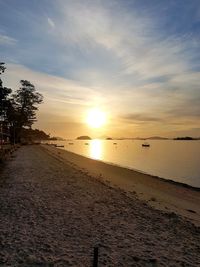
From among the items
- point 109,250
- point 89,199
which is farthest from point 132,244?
point 89,199

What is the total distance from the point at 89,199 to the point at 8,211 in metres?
4.50

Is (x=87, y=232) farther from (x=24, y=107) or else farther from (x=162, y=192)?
(x=24, y=107)

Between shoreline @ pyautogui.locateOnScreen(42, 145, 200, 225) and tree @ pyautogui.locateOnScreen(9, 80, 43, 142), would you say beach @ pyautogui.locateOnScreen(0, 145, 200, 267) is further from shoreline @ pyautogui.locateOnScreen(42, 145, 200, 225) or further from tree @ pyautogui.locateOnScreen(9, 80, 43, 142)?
tree @ pyautogui.locateOnScreen(9, 80, 43, 142)

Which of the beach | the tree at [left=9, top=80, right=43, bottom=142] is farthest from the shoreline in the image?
the tree at [left=9, top=80, right=43, bottom=142]

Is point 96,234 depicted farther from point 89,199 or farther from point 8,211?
point 89,199

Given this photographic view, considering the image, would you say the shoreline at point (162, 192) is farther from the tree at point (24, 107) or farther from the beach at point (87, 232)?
the tree at point (24, 107)

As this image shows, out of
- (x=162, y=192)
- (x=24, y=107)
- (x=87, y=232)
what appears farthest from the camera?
(x=24, y=107)

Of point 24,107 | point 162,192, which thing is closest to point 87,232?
point 162,192

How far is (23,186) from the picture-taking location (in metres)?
18.8

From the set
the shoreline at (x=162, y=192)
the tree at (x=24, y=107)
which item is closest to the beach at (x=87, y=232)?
the shoreline at (x=162, y=192)

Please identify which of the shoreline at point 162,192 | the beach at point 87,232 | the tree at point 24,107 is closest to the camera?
the beach at point 87,232

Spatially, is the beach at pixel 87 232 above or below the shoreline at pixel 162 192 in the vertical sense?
above

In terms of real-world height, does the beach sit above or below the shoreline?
above

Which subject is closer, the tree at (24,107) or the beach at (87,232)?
the beach at (87,232)
